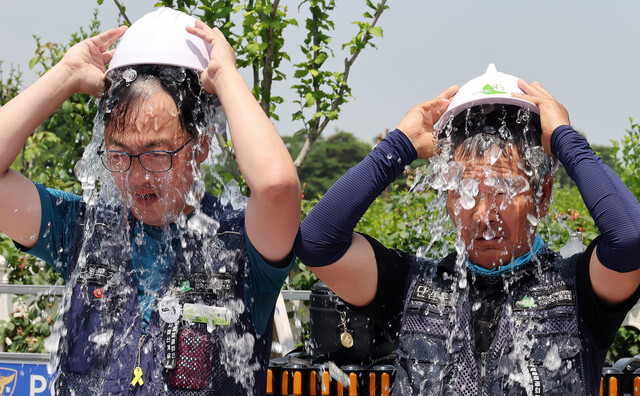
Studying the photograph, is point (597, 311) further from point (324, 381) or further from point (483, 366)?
point (324, 381)

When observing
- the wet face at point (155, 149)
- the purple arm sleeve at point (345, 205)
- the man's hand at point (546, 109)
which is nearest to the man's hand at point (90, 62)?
the wet face at point (155, 149)

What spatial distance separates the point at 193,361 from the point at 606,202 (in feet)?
4.64

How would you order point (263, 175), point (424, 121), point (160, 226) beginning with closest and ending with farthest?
point (263, 175), point (160, 226), point (424, 121)

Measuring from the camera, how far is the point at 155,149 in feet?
8.97

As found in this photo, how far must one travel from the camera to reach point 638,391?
3.86 m

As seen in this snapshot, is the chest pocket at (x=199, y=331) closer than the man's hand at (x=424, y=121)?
Yes

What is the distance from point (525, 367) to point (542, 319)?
0.17 metres

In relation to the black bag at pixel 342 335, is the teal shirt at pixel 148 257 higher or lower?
higher

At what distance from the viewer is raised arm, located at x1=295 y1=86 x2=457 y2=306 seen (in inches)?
110

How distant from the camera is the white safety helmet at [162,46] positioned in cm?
284

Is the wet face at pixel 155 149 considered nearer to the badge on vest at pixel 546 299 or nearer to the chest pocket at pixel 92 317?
the chest pocket at pixel 92 317

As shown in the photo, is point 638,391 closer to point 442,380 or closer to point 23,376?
point 442,380

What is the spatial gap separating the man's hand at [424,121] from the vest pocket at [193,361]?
0.99 metres

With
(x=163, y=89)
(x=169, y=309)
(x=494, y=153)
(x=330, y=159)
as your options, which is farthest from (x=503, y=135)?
(x=330, y=159)
